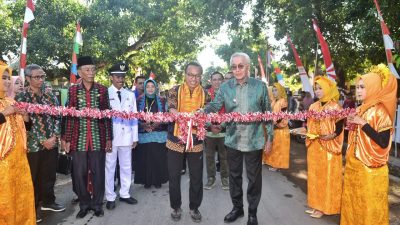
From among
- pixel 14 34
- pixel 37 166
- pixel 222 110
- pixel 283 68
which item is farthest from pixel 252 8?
pixel 37 166

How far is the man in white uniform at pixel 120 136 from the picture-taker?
5.12m

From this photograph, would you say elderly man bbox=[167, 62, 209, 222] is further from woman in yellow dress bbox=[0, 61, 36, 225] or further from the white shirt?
woman in yellow dress bbox=[0, 61, 36, 225]

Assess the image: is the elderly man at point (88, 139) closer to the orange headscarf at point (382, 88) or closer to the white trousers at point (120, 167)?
the white trousers at point (120, 167)

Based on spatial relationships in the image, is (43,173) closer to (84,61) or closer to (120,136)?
(120,136)

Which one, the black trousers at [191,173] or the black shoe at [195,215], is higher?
the black trousers at [191,173]

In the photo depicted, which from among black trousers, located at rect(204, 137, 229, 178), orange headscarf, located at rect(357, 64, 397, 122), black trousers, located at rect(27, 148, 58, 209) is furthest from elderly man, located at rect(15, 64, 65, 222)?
orange headscarf, located at rect(357, 64, 397, 122)

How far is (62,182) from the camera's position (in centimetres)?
682

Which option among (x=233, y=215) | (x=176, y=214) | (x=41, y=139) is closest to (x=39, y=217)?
(x=41, y=139)

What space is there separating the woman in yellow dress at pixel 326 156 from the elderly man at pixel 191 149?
159 cm

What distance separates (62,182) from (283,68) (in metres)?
21.0

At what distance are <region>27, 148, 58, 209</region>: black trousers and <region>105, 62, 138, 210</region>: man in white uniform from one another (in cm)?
82

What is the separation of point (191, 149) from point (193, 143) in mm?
91

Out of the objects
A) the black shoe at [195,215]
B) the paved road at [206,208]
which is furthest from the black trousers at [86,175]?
the black shoe at [195,215]

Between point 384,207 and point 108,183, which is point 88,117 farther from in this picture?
point 384,207
